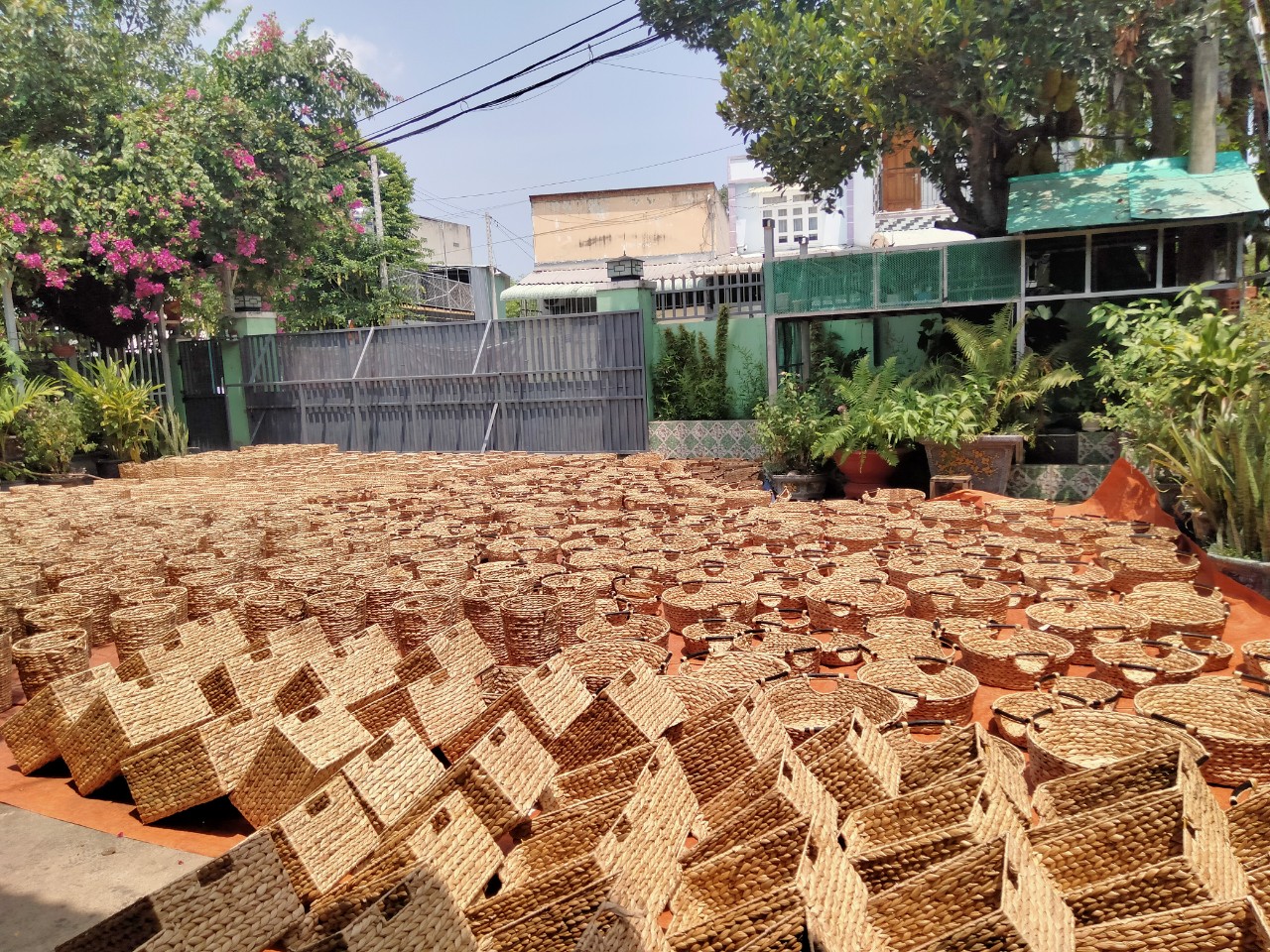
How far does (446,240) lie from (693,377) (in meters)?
21.6

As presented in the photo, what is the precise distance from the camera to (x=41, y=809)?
3.13 meters

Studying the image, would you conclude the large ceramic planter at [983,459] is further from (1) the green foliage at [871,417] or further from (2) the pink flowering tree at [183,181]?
(2) the pink flowering tree at [183,181]

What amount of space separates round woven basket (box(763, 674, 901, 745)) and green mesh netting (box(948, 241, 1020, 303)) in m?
6.93

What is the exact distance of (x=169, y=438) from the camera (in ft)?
43.2

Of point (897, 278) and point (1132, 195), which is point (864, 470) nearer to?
point (897, 278)

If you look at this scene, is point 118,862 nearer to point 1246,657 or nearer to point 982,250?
point 1246,657

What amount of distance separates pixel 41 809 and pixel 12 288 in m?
11.9

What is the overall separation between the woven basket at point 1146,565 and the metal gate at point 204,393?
44.8 feet

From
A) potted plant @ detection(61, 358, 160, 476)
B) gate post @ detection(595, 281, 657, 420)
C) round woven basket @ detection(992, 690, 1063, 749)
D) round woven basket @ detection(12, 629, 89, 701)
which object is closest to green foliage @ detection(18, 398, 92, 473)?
potted plant @ detection(61, 358, 160, 476)

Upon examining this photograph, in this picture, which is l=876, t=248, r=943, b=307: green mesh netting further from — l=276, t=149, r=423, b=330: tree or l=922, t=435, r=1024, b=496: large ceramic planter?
l=276, t=149, r=423, b=330: tree

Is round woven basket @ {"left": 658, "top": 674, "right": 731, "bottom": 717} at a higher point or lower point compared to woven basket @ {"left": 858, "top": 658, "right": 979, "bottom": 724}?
higher

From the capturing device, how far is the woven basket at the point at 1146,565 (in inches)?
202

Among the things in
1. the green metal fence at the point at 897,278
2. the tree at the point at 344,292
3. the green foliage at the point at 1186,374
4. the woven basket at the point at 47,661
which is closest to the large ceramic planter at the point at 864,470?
the green metal fence at the point at 897,278

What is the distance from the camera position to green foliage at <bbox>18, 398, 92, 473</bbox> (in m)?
11.4
